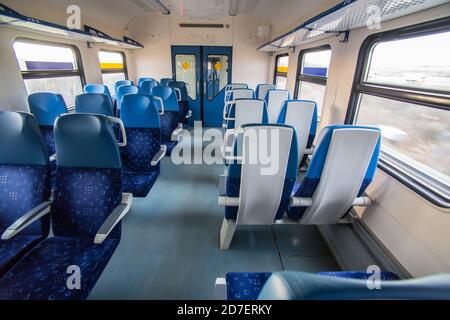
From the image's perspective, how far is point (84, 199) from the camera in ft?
4.94

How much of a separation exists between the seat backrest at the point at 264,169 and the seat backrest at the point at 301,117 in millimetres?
1185

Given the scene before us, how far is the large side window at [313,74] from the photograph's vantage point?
11.0ft

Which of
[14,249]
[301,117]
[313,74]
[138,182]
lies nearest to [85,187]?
[14,249]

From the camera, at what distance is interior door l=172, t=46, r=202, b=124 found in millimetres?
6611

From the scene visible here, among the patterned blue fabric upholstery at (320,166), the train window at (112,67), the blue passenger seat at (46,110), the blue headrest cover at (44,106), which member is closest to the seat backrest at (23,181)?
the blue passenger seat at (46,110)

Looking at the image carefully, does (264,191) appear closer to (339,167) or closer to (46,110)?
(339,167)

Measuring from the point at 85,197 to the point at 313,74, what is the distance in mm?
3763

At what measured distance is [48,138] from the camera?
Answer: 2863 millimetres

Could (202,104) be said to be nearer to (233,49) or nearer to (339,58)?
(233,49)

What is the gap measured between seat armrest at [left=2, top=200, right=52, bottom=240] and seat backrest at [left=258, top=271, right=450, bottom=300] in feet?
5.11

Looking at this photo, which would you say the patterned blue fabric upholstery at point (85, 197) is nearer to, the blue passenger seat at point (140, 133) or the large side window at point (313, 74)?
the blue passenger seat at point (140, 133)

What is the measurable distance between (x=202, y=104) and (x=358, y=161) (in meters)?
6.01

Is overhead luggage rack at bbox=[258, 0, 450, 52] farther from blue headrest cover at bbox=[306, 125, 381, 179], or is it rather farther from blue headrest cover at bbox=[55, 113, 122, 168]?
blue headrest cover at bbox=[55, 113, 122, 168]


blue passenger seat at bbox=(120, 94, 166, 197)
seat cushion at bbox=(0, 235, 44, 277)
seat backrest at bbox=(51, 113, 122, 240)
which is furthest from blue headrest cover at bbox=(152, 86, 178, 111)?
seat cushion at bbox=(0, 235, 44, 277)
